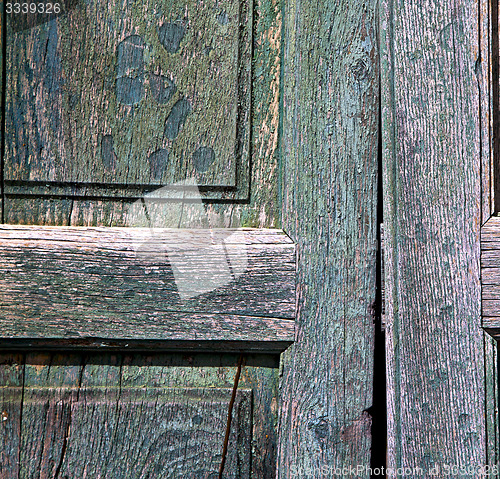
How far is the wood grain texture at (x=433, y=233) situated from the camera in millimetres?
833

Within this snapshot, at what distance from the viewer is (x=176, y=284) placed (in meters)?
0.85

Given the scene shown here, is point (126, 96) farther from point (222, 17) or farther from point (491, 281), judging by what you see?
point (491, 281)

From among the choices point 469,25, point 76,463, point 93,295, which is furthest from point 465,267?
point 76,463

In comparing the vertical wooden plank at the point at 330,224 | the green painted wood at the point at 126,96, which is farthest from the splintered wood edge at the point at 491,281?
the green painted wood at the point at 126,96

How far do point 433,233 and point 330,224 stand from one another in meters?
0.21

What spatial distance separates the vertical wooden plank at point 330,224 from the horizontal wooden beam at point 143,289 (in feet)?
0.19

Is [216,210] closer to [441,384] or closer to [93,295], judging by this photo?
[93,295]

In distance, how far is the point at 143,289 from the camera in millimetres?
846

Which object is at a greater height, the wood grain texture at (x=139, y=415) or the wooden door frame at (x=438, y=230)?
the wooden door frame at (x=438, y=230)

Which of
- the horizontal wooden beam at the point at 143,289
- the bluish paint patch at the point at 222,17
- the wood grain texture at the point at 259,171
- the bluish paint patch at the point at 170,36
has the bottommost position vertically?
the horizontal wooden beam at the point at 143,289

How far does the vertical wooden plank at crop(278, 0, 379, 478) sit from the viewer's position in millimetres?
847

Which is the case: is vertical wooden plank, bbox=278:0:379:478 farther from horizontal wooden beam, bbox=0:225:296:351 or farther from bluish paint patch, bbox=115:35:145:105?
bluish paint patch, bbox=115:35:145:105

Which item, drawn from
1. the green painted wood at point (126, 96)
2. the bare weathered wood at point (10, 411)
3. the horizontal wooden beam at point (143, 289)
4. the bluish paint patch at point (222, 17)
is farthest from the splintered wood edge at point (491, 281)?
the bare weathered wood at point (10, 411)

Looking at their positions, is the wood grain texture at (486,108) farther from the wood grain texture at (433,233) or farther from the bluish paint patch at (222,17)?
the bluish paint patch at (222,17)
